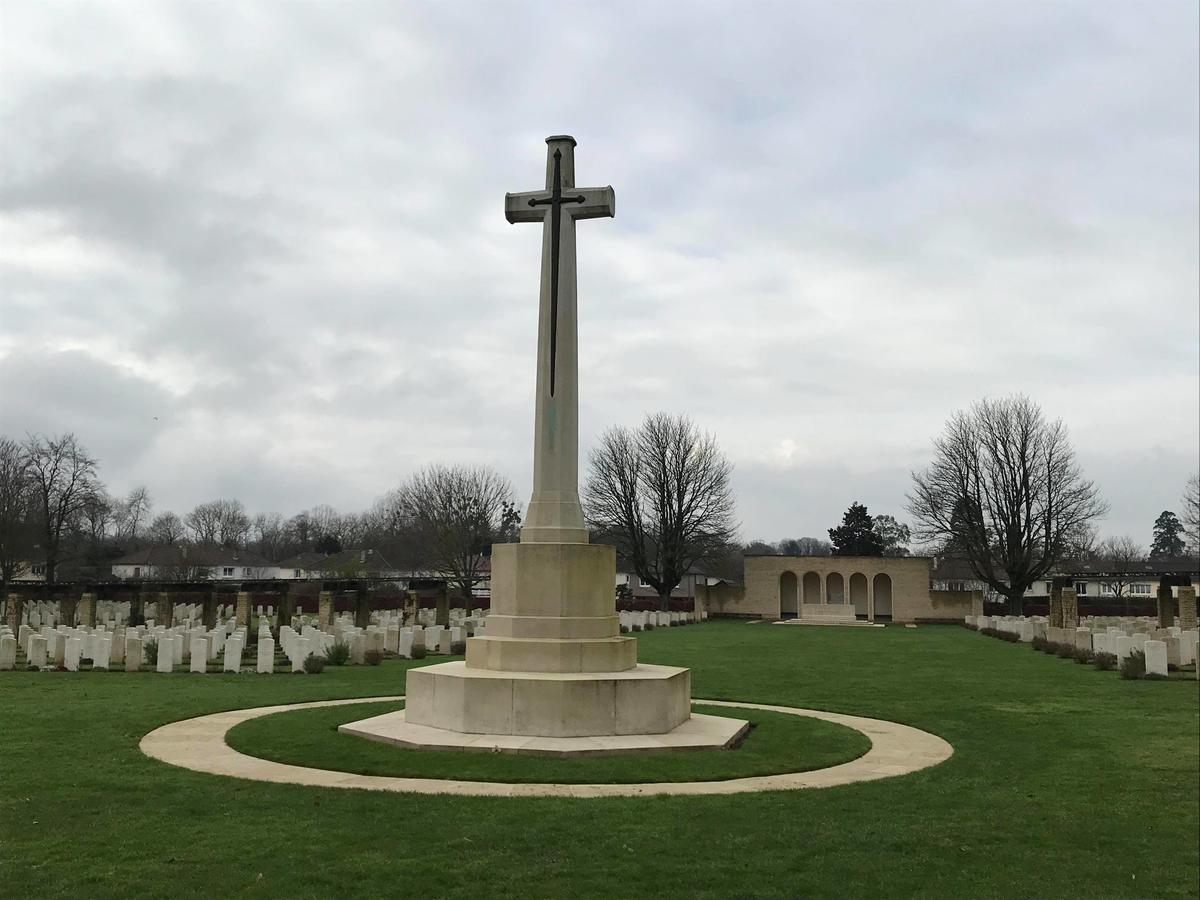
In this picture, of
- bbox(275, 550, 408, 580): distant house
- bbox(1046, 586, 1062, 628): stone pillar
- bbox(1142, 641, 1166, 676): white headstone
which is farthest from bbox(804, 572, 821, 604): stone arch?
bbox(1142, 641, 1166, 676): white headstone

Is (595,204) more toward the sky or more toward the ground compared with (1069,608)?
more toward the sky

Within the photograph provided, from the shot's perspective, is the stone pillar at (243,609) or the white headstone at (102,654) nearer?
the white headstone at (102,654)

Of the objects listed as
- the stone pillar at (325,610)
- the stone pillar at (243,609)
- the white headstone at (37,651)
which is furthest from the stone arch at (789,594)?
the white headstone at (37,651)

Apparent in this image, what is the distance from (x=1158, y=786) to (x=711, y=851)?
4.51m

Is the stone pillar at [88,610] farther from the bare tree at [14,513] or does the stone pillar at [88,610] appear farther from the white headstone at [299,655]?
the bare tree at [14,513]

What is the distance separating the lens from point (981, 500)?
45656mm

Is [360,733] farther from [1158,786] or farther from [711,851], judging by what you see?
[1158,786]

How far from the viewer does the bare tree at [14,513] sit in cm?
4488

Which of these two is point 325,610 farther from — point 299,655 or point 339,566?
point 339,566

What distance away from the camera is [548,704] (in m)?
9.09

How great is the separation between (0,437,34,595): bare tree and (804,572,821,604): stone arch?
39361 mm

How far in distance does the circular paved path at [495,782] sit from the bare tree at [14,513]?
40.1m

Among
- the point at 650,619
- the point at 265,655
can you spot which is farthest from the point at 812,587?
the point at 265,655

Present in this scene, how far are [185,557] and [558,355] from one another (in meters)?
66.2
